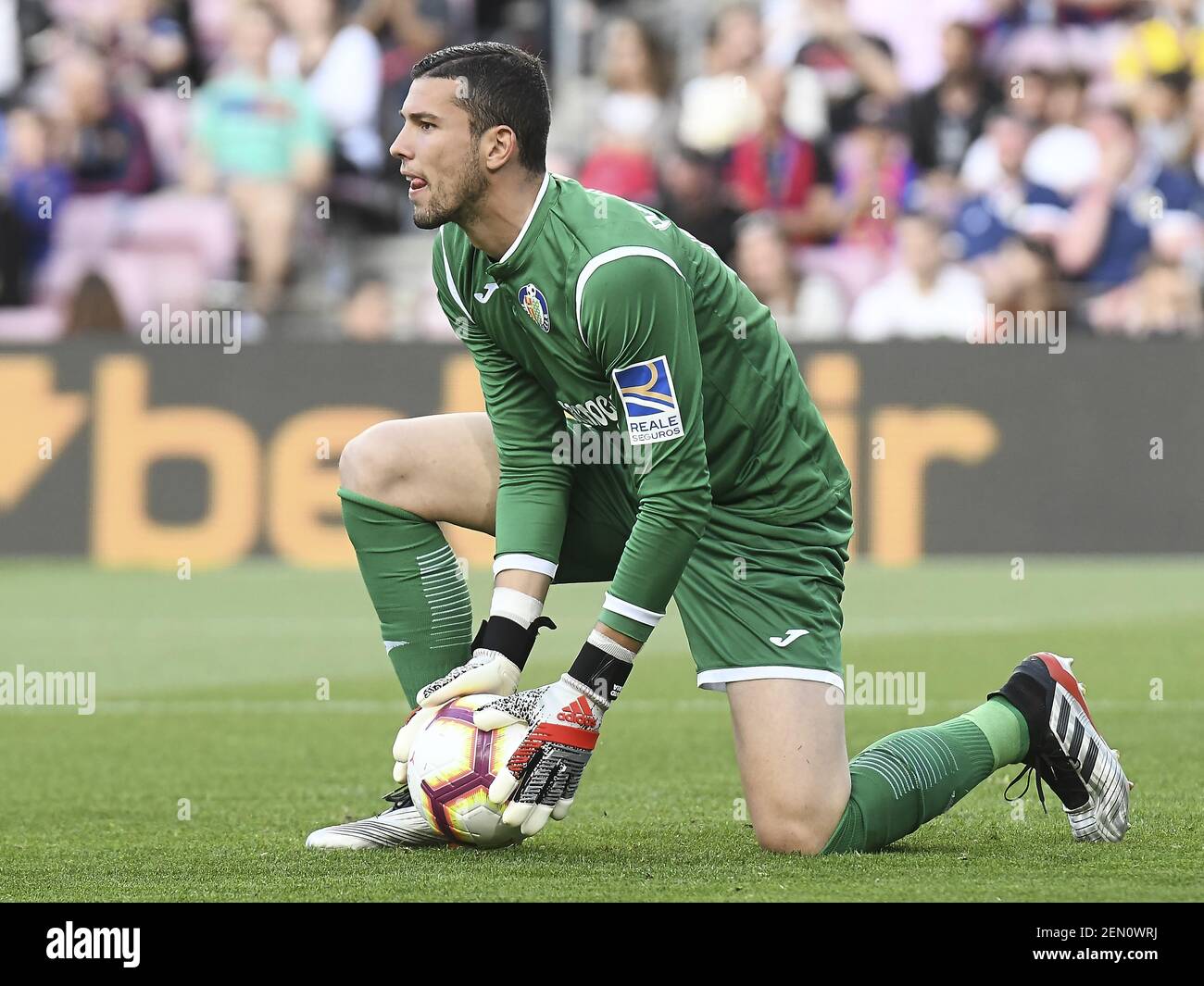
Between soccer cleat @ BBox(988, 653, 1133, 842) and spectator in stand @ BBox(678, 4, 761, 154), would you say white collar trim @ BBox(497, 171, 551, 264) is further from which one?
spectator in stand @ BBox(678, 4, 761, 154)

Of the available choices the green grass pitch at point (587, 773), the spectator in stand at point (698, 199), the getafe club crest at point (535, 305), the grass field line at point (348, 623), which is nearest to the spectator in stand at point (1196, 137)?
the spectator in stand at point (698, 199)

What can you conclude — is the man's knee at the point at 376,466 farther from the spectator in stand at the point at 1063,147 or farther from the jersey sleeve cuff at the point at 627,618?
the spectator in stand at the point at 1063,147

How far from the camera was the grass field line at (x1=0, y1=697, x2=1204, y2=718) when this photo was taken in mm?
7566

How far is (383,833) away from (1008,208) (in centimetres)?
1079

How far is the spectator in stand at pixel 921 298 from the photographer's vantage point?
13.5 m

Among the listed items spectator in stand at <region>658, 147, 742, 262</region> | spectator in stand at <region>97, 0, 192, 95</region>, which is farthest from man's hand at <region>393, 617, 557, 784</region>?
spectator in stand at <region>97, 0, 192, 95</region>

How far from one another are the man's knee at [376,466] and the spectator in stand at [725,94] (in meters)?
10.5

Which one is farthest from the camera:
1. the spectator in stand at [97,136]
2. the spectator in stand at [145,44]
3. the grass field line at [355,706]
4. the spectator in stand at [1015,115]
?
the spectator in stand at [145,44]

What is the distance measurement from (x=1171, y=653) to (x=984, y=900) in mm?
5445

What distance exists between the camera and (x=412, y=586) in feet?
16.5

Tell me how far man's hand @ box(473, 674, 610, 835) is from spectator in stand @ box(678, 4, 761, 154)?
1115 cm

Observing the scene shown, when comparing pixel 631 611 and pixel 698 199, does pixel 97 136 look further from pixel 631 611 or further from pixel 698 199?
pixel 631 611

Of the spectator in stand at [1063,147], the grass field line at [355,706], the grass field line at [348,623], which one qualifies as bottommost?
the grass field line at [355,706]
